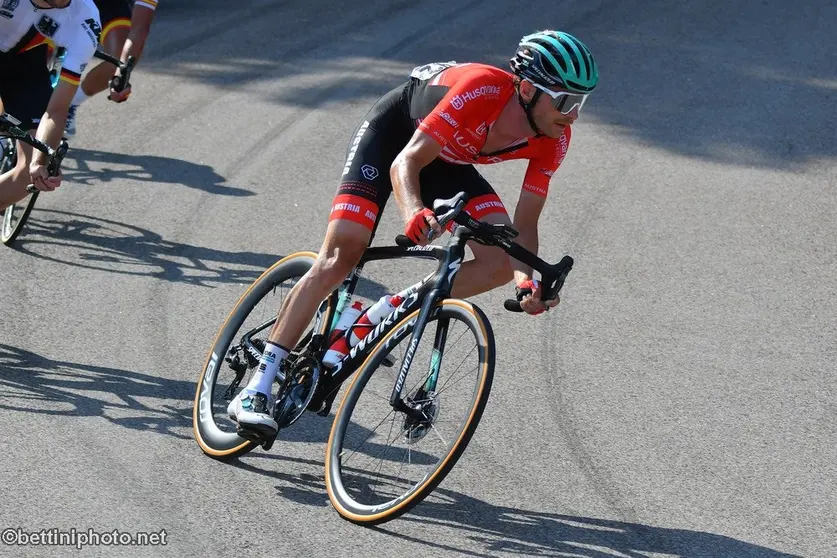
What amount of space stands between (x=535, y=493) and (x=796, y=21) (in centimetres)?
1085

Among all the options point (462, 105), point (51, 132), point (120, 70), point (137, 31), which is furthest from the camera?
point (137, 31)

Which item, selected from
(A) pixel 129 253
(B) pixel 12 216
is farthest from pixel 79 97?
(A) pixel 129 253

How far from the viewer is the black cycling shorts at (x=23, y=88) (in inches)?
265

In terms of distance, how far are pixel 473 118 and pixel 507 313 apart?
2549mm

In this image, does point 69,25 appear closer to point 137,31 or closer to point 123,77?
point 123,77

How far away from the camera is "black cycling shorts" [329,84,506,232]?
16.2 feet

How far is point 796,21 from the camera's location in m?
14.0

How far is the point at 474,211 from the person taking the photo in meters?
5.11

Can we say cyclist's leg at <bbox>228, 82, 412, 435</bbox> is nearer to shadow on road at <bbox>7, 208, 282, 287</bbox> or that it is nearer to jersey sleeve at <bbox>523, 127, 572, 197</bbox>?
jersey sleeve at <bbox>523, 127, 572, 197</bbox>

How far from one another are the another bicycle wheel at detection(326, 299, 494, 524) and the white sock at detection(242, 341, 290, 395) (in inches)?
13.7

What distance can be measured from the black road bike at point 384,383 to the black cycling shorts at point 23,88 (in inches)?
89.3

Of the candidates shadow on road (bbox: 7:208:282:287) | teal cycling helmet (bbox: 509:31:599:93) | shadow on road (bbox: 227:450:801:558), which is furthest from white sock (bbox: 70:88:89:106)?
teal cycling helmet (bbox: 509:31:599:93)

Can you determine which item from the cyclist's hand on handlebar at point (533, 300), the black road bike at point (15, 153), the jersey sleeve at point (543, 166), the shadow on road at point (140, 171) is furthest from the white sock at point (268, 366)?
the shadow on road at point (140, 171)

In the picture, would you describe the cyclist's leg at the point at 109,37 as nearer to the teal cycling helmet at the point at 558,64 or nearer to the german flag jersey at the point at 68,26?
the german flag jersey at the point at 68,26
